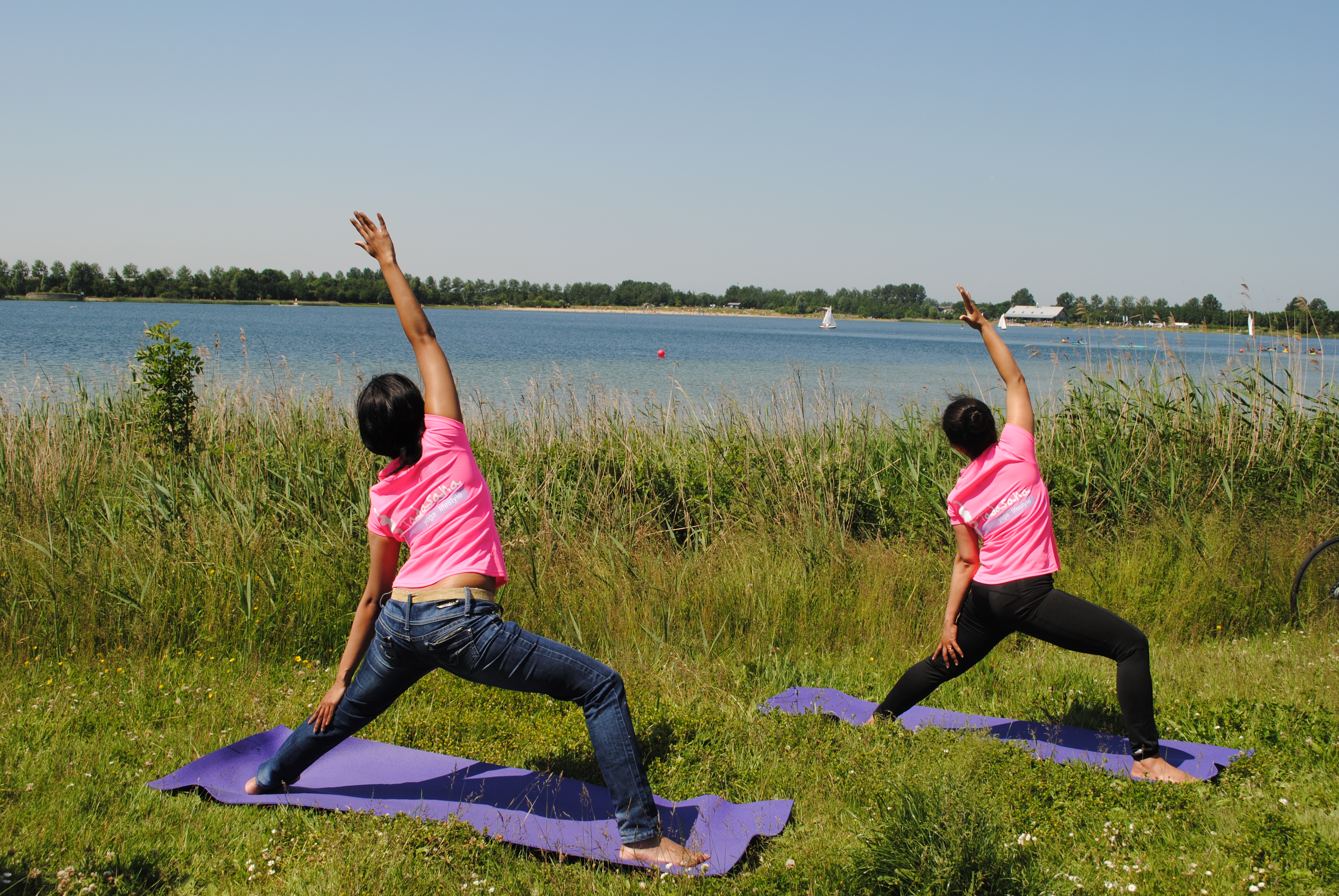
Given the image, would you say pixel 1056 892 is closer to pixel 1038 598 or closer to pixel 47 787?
pixel 1038 598

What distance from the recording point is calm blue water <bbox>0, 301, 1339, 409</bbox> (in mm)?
9398

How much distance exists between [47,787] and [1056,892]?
141 inches

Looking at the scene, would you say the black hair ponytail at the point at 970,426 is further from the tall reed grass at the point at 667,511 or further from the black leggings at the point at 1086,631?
the tall reed grass at the point at 667,511

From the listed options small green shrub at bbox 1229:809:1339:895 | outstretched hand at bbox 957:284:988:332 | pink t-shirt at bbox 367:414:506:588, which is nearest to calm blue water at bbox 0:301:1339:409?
outstretched hand at bbox 957:284:988:332

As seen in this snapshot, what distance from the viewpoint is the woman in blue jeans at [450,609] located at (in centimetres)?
273

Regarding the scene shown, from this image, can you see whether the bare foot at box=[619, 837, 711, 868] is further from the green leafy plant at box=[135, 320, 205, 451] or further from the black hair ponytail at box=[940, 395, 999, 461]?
the green leafy plant at box=[135, 320, 205, 451]

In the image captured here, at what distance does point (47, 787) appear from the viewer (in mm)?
3207

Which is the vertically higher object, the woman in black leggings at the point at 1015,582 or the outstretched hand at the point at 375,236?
the outstretched hand at the point at 375,236

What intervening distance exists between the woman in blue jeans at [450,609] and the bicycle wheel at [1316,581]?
5041 millimetres

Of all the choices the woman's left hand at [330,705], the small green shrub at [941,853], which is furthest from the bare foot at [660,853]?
the woman's left hand at [330,705]

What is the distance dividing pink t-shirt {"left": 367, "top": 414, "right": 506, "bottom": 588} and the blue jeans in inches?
4.4

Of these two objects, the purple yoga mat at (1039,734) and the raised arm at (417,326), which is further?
the purple yoga mat at (1039,734)

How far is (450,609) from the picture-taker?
2.71 metres

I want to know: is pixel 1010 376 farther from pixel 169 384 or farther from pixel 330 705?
pixel 169 384
